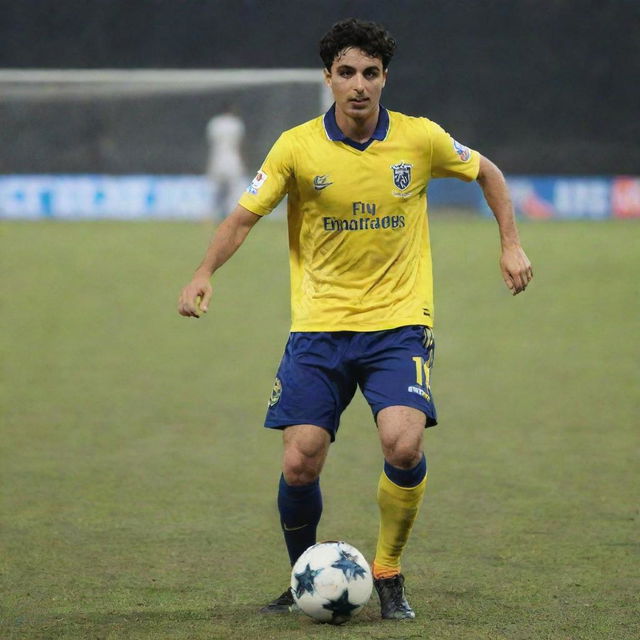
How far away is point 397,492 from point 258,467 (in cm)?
271

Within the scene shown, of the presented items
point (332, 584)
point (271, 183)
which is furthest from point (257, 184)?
point (332, 584)

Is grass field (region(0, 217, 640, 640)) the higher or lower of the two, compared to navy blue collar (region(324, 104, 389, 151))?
lower

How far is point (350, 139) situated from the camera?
4695 millimetres

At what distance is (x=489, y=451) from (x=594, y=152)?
19.3 metres

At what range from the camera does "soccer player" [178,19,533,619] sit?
14.9 feet

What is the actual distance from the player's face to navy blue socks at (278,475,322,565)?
4.38ft

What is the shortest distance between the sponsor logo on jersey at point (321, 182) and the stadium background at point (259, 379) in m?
1.51

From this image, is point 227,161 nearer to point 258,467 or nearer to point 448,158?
point 258,467

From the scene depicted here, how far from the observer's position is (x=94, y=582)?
4.90m

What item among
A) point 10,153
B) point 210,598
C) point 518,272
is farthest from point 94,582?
point 10,153

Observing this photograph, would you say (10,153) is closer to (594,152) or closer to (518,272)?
(594,152)

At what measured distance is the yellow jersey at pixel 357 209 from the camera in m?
4.65

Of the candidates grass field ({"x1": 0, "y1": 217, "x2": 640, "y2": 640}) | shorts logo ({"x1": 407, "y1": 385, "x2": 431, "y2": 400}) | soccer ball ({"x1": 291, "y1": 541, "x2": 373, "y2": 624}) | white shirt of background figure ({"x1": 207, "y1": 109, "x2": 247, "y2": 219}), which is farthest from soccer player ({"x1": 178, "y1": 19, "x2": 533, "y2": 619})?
white shirt of background figure ({"x1": 207, "y1": 109, "x2": 247, "y2": 219})

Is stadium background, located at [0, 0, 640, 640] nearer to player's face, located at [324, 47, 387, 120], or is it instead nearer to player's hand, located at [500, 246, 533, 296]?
player's hand, located at [500, 246, 533, 296]
